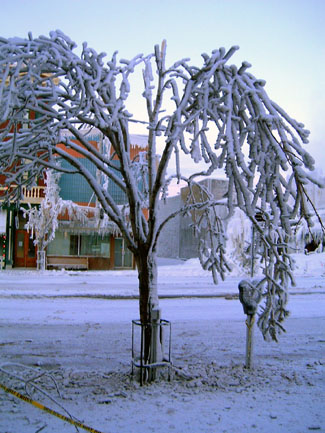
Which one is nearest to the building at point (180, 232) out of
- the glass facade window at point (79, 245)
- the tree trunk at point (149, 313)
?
the glass facade window at point (79, 245)

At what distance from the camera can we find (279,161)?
4.52m

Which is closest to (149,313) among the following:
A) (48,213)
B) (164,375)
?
(164,375)

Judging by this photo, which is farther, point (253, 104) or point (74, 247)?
point (74, 247)

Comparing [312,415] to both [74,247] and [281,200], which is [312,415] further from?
[74,247]

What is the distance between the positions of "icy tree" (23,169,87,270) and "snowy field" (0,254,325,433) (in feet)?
A: 24.0

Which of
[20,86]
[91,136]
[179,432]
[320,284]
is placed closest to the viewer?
[179,432]

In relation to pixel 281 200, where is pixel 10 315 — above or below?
below

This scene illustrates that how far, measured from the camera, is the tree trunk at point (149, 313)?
5582mm

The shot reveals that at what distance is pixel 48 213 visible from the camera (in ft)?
68.2

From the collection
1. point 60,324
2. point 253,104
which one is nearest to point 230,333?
point 60,324

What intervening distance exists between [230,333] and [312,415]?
4430mm

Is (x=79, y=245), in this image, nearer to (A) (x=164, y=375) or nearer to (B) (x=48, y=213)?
(B) (x=48, y=213)

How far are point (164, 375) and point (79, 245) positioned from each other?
18662mm

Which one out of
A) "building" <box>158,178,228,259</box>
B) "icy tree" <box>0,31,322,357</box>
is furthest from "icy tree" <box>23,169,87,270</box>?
"icy tree" <box>0,31,322,357</box>
